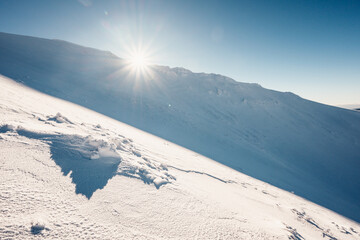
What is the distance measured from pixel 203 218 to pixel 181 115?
972 centimetres

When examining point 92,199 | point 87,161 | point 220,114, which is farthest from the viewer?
point 220,114

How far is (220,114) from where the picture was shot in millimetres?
14320

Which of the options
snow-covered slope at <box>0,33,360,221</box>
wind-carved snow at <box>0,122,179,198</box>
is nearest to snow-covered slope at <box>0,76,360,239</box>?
wind-carved snow at <box>0,122,179,198</box>

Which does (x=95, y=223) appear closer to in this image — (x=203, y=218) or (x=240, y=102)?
(x=203, y=218)

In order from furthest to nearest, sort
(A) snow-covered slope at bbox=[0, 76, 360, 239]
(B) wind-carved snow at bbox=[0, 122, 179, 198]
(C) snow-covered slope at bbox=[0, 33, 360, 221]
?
(C) snow-covered slope at bbox=[0, 33, 360, 221] < (B) wind-carved snow at bbox=[0, 122, 179, 198] < (A) snow-covered slope at bbox=[0, 76, 360, 239]

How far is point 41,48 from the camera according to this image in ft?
45.8

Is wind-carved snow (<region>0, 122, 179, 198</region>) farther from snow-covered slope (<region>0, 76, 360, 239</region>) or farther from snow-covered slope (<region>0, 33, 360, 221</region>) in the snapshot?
snow-covered slope (<region>0, 33, 360, 221</region>)

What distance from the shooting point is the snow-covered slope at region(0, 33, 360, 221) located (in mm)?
8961

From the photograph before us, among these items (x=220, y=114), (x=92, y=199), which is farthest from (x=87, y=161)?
(x=220, y=114)

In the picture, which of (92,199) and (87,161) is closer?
(92,199)

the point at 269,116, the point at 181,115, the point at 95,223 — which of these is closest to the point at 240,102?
the point at 269,116

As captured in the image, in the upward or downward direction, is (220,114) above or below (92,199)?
above

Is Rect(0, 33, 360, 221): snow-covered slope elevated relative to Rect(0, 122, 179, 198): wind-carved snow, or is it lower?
elevated

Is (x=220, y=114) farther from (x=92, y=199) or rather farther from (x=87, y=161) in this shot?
(x=92, y=199)
